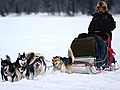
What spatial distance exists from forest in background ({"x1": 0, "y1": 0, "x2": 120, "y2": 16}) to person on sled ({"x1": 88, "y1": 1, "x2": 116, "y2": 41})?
1435 inches

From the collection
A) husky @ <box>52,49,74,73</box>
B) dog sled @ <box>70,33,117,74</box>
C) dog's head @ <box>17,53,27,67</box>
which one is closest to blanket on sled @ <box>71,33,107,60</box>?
dog sled @ <box>70,33,117,74</box>

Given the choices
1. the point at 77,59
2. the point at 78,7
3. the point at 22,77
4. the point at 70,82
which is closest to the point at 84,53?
the point at 77,59

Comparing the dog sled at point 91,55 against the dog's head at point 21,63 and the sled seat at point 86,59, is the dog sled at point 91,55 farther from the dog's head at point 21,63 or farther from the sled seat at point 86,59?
the dog's head at point 21,63

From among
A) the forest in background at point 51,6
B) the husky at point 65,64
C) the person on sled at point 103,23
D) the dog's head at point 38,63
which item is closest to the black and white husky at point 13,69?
the dog's head at point 38,63

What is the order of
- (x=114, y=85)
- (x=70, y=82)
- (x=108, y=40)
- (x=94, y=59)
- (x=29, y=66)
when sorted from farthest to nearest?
(x=108, y=40), (x=94, y=59), (x=29, y=66), (x=70, y=82), (x=114, y=85)

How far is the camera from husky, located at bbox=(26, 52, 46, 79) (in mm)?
5699

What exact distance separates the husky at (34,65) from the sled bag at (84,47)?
111cm

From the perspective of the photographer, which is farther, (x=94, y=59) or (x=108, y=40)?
(x=108, y=40)

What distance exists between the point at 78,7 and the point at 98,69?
53562 mm

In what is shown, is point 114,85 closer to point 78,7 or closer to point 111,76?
point 111,76

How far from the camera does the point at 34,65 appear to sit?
18.9 feet

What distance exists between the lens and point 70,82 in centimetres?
529

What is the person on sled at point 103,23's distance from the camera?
668 centimetres

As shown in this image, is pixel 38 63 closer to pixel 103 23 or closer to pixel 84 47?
pixel 84 47
